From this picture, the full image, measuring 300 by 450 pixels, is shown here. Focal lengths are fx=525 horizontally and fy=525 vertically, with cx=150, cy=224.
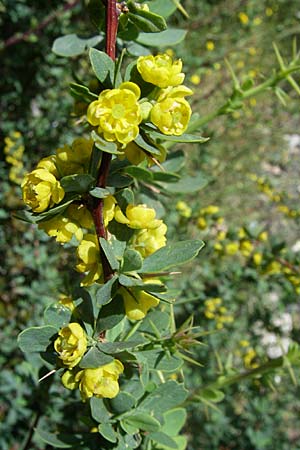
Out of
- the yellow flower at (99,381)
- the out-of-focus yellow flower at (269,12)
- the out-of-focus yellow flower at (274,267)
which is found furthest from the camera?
the out-of-focus yellow flower at (269,12)

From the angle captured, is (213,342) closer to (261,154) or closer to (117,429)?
(117,429)

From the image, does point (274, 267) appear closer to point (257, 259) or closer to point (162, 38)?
point (257, 259)

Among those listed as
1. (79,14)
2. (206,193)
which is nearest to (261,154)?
(206,193)

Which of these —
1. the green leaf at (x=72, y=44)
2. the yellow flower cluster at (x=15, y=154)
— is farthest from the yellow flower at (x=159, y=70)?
the yellow flower cluster at (x=15, y=154)

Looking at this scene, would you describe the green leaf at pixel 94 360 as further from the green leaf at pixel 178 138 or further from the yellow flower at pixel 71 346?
the green leaf at pixel 178 138

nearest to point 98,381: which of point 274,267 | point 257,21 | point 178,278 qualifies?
point 178,278

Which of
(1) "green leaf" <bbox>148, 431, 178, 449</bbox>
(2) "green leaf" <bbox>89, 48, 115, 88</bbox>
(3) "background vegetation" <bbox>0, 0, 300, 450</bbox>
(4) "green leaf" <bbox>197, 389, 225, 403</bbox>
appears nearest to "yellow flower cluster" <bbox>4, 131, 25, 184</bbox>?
(3) "background vegetation" <bbox>0, 0, 300, 450</bbox>

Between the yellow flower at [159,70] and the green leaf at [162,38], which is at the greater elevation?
the yellow flower at [159,70]

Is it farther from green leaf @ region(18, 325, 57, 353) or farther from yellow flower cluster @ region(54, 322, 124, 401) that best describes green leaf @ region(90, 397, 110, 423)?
green leaf @ region(18, 325, 57, 353)
